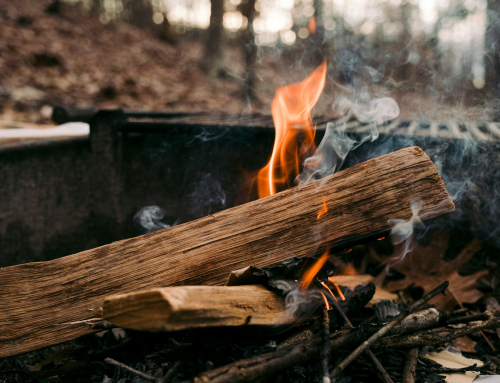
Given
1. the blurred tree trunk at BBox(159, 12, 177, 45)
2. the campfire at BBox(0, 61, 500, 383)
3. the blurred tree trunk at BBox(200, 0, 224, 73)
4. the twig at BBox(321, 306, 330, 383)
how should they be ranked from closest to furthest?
the twig at BBox(321, 306, 330, 383), the campfire at BBox(0, 61, 500, 383), the blurred tree trunk at BBox(200, 0, 224, 73), the blurred tree trunk at BBox(159, 12, 177, 45)

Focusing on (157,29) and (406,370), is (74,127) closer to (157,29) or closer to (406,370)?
(406,370)

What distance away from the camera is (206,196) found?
3176mm

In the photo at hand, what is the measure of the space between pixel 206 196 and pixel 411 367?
2130 mm

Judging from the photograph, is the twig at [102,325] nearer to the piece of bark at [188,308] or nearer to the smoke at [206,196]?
the piece of bark at [188,308]

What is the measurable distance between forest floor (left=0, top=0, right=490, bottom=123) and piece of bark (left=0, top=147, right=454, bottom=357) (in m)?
2.01

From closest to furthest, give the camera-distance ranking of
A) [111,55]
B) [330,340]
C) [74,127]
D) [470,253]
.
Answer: [330,340], [470,253], [74,127], [111,55]

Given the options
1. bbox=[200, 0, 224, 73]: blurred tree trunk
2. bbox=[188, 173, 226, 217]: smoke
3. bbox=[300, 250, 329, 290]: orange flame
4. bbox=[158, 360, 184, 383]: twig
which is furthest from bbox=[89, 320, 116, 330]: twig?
bbox=[200, 0, 224, 73]: blurred tree trunk

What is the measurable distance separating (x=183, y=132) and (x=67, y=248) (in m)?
1.45

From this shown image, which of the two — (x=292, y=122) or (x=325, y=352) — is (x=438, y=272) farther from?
(x=325, y=352)

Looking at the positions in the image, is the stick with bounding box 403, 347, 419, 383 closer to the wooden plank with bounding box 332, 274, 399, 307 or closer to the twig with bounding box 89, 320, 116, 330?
the wooden plank with bounding box 332, 274, 399, 307

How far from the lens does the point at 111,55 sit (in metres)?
9.73

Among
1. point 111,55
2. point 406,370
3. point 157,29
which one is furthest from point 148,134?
point 157,29

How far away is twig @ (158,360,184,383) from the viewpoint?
4.49ft

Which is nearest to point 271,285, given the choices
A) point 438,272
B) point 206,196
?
point 206,196
